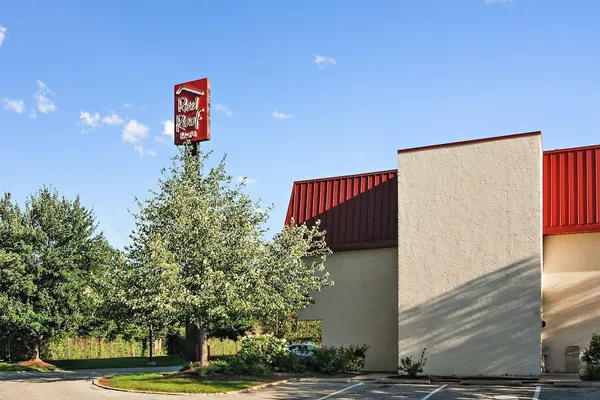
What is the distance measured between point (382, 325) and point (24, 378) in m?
14.8

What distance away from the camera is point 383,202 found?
94.6ft

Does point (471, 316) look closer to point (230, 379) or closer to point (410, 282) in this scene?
point (410, 282)

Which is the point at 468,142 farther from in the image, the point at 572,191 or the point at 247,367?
the point at 247,367

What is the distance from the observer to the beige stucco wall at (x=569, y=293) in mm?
23812

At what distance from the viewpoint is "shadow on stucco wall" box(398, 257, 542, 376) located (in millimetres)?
22828

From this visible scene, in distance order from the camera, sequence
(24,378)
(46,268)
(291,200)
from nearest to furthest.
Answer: (24,378) → (291,200) → (46,268)

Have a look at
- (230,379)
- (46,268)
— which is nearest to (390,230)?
(230,379)

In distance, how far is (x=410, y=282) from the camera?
25141 millimetres

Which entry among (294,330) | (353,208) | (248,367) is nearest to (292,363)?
(248,367)

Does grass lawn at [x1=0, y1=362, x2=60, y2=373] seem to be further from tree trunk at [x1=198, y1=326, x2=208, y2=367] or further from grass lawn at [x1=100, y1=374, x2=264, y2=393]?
tree trunk at [x1=198, y1=326, x2=208, y2=367]

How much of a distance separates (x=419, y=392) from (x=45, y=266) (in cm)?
2600

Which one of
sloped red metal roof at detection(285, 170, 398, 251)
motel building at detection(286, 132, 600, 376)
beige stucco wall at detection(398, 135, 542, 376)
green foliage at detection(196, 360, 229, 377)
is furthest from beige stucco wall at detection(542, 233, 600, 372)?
green foliage at detection(196, 360, 229, 377)

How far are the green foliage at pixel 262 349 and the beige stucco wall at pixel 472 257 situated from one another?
462 cm

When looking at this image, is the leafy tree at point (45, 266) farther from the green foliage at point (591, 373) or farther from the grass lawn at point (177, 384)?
the green foliage at point (591, 373)
